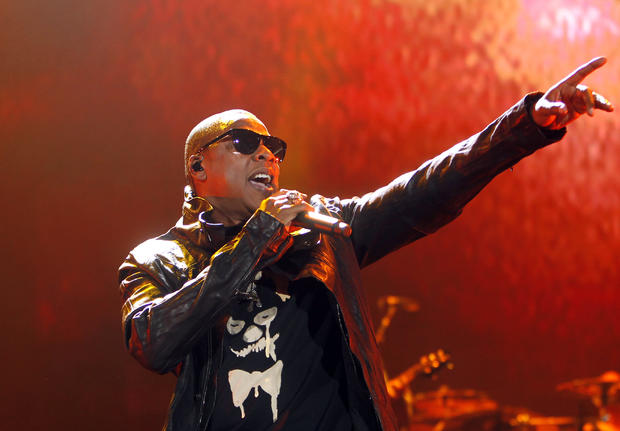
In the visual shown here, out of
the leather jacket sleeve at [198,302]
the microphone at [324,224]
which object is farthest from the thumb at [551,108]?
the leather jacket sleeve at [198,302]

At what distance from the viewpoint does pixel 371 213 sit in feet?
5.53

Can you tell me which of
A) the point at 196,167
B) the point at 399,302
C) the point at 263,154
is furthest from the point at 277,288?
the point at 399,302

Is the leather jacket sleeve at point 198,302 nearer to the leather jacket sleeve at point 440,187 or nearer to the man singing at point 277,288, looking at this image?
the man singing at point 277,288

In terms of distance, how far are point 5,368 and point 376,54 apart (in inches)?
113

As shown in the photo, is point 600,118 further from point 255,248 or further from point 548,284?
point 255,248

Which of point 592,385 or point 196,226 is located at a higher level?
point 196,226

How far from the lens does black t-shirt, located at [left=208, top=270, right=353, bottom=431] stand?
A: 1352mm

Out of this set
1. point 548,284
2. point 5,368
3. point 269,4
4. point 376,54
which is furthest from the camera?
point 548,284

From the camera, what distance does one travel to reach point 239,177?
5.49 feet

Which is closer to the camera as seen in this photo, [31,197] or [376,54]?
[31,197]

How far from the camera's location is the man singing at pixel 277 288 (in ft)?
4.20

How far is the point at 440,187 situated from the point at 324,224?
419mm

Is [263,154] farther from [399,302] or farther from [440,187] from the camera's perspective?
[399,302]

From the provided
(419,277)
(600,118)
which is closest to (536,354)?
(419,277)
